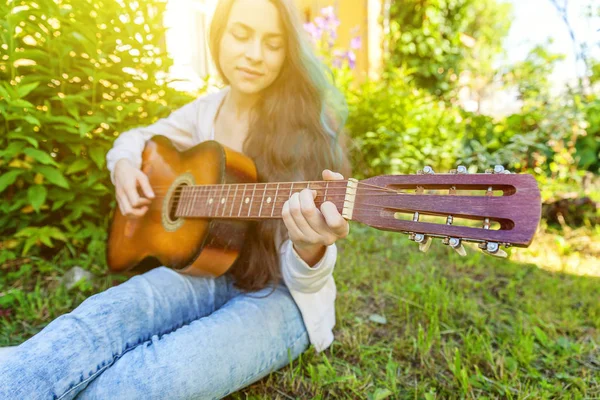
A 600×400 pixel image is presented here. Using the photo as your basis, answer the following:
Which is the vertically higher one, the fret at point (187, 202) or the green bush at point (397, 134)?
the green bush at point (397, 134)

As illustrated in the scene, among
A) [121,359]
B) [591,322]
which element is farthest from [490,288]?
[121,359]

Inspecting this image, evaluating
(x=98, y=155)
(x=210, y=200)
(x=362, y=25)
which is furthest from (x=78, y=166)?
(x=362, y=25)

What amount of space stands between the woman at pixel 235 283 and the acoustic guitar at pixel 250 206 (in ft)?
0.21

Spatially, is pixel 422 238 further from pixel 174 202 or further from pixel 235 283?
pixel 174 202

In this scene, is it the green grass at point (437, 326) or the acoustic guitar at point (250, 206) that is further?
the green grass at point (437, 326)

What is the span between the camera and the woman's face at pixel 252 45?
1.46m

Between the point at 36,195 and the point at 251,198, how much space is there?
1.24m

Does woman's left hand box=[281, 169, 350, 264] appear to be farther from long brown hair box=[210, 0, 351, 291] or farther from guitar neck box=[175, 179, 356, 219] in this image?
long brown hair box=[210, 0, 351, 291]

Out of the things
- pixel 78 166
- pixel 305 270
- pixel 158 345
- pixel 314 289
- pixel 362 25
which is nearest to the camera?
pixel 158 345

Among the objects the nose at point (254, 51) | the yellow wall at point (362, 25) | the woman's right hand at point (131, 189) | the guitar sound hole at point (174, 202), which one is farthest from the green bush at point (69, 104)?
the yellow wall at point (362, 25)

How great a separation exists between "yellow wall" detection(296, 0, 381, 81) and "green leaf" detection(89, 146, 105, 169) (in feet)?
13.8

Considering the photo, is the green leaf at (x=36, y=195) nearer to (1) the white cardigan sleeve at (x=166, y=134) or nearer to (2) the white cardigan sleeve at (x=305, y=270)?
(1) the white cardigan sleeve at (x=166, y=134)

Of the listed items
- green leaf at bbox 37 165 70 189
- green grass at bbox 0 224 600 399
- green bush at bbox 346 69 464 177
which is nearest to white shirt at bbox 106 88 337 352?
green grass at bbox 0 224 600 399

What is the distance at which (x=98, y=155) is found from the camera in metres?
1.96
